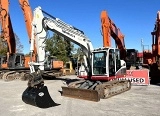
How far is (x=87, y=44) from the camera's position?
1449cm

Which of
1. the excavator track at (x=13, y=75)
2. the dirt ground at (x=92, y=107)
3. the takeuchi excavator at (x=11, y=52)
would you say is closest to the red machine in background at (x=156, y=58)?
the dirt ground at (x=92, y=107)

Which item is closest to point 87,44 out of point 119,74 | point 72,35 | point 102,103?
point 72,35

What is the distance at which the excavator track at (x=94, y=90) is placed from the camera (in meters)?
11.2

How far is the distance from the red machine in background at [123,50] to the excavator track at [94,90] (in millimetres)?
3436

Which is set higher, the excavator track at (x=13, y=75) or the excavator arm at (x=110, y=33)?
the excavator arm at (x=110, y=33)

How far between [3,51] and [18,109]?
35.3m

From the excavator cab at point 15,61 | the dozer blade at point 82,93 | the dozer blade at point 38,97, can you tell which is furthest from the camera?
the excavator cab at point 15,61

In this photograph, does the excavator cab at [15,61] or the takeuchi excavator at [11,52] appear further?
the excavator cab at [15,61]

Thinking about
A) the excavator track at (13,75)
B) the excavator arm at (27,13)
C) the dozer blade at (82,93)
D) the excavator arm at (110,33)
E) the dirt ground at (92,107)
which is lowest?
the dirt ground at (92,107)

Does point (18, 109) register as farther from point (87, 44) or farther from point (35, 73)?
point (87, 44)

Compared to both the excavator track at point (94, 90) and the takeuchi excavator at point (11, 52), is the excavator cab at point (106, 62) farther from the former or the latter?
the takeuchi excavator at point (11, 52)

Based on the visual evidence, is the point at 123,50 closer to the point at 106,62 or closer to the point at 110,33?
the point at 110,33

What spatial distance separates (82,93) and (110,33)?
8.86m

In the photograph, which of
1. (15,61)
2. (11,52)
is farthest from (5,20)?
(15,61)
